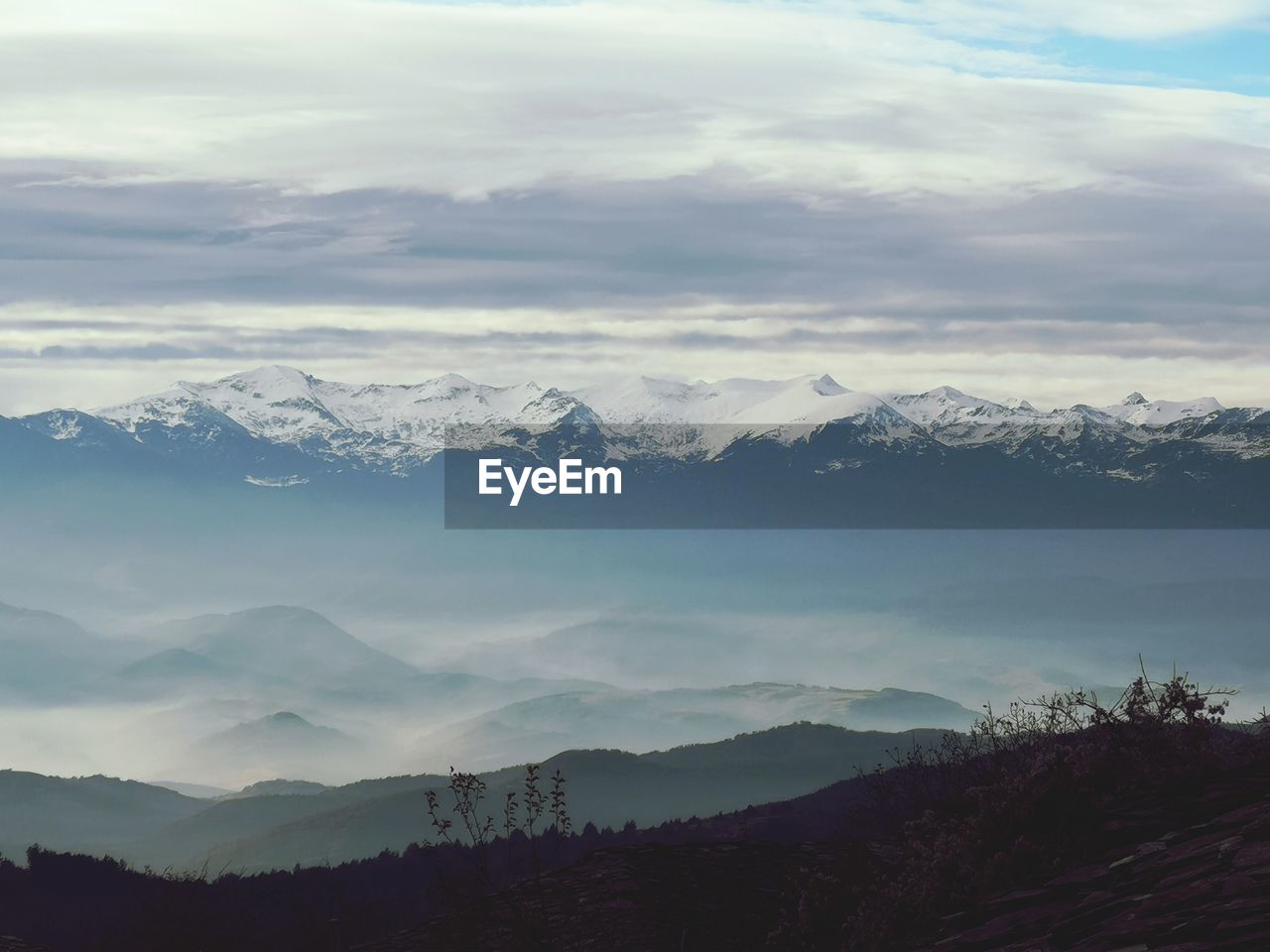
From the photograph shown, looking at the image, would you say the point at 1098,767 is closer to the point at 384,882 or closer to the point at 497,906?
the point at 497,906

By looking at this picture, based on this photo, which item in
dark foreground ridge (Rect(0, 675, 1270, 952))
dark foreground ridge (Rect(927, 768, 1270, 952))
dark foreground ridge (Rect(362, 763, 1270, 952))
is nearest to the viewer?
dark foreground ridge (Rect(927, 768, 1270, 952))

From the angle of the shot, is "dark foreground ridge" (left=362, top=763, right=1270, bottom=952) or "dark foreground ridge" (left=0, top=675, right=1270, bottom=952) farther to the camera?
"dark foreground ridge" (left=0, top=675, right=1270, bottom=952)

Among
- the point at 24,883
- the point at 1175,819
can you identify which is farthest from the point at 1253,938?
the point at 24,883

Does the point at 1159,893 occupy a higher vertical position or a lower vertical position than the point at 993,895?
higher

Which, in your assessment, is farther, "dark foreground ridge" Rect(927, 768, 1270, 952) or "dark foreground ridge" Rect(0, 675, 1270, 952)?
"dark foreground ridge" Rect(0, 675, 1270, 952)

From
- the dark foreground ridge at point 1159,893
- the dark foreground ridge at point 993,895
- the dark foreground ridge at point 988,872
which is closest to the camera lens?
the dark foreground ridge at point 1159,893

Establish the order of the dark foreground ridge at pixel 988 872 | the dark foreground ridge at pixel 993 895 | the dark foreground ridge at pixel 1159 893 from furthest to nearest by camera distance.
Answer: the dark foreground ridge at pixel 988 872
the dark foreground ridge at pixel 993 895
the dark foreground ridge at pixel 1159 893

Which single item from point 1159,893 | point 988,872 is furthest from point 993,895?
point 1159,893

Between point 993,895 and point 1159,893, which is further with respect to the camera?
point 993,895

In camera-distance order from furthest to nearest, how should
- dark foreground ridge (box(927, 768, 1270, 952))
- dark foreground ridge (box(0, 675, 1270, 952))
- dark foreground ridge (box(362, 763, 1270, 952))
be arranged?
dark foreground ridge (box(0, 675, 1270, 952)) < dark foreground ridge (box(362, 763, 1270, 952)) < dark foreground ridge (box(927, 768, 1270, 952))

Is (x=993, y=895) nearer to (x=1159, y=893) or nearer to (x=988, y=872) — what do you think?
(x=988, y=872)

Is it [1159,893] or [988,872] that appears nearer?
[1159,893]
